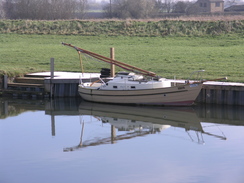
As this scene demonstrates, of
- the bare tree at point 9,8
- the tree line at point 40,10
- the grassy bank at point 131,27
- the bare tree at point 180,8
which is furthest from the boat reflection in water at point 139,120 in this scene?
the bare tree at point 180,8

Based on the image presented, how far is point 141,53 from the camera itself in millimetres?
43688

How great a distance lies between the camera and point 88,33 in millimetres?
56875

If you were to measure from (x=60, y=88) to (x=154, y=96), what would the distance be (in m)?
6.16

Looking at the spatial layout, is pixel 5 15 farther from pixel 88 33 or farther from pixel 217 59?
pixel 217 59

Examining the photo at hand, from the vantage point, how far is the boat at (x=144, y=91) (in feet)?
92.8

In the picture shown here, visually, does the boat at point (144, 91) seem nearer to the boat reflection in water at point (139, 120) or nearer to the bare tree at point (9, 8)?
the boat reflection in water at point (139, 120)

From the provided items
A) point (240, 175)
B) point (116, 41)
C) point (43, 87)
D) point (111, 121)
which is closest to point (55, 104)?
point (43, 87)

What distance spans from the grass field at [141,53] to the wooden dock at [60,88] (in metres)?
1.05

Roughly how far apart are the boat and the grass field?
3857mm

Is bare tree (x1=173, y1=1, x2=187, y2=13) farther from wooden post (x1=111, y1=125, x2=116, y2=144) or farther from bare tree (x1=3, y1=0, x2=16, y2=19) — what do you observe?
wooden post (x1=111, y1=125, x2=116, y2=144)

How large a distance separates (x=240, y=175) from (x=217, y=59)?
21.7m

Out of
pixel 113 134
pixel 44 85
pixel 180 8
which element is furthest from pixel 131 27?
pixel 180 8

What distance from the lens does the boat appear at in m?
28.3

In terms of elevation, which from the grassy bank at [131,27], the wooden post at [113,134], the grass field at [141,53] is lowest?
the wooden post at [113,134]
